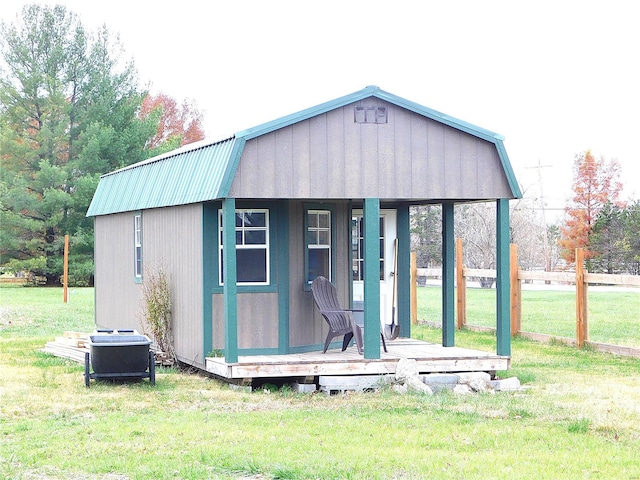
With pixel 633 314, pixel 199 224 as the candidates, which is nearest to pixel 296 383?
pixel 199 224

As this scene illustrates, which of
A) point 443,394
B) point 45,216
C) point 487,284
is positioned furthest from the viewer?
point 487,284

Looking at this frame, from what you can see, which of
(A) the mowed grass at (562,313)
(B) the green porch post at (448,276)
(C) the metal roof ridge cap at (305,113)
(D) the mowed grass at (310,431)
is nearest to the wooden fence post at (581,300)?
(A) the mowed grass at (562,313)

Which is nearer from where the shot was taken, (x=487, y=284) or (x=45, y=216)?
(x=45, y=216)

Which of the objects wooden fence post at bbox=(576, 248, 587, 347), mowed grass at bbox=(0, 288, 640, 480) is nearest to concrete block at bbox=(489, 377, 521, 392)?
mowed grass at bbox=(0, 288, 640, 480)

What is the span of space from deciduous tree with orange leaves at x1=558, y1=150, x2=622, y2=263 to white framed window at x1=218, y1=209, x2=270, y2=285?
34.4 m

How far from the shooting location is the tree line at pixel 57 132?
118 feet

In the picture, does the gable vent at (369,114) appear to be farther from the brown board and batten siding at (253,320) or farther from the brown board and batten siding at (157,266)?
the brown board and batten siding at (253,320)

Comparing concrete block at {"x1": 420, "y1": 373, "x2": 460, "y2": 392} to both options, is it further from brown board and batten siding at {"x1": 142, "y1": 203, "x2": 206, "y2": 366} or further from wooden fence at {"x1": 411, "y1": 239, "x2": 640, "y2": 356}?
wooden fence at {"x1": 411, "y1": 239, "x2": 640, "y2": 356}

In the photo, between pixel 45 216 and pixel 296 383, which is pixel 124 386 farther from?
pixel 45 216

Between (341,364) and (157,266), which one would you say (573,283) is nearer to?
(341,364)

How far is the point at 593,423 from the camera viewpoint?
29.1 feet

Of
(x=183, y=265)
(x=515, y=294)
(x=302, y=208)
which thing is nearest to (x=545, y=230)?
(x=515, y=294)

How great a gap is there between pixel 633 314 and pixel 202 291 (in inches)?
572

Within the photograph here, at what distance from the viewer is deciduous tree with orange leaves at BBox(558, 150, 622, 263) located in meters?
45.2
